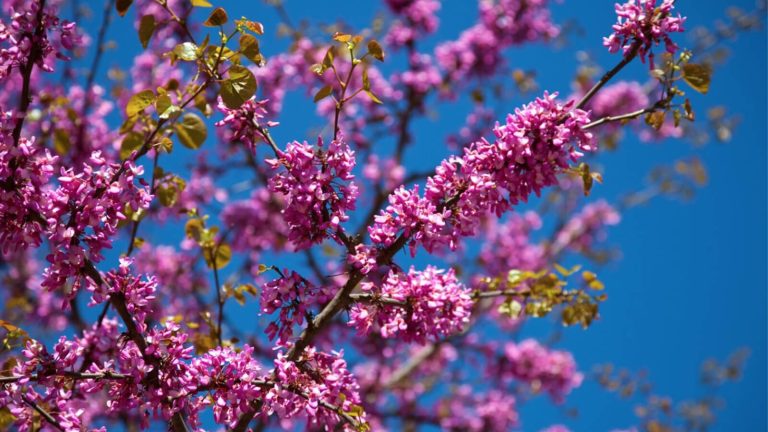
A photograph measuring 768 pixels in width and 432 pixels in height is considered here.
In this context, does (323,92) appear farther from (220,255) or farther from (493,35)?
(493,35)

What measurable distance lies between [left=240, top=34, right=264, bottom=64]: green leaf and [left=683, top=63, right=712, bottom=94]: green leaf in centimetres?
171

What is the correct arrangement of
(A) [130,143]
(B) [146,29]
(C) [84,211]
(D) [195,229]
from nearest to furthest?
(C) [84,211] → (B) [146,29] → (A) [130,143] → (D) [195,229]

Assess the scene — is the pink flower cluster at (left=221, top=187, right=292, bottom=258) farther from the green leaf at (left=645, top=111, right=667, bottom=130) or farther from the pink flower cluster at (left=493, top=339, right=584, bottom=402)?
the green leaf at (left=645, top=111, right=667, bottom=130)

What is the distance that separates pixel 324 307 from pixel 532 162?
1.00 meters

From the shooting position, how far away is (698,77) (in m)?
2.75

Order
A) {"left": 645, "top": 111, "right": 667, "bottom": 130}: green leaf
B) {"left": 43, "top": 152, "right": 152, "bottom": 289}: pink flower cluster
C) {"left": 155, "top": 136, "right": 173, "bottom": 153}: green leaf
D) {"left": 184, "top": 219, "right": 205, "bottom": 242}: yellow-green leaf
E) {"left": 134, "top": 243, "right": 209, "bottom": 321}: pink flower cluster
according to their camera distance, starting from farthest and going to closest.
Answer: {"left": 134, "top": 243, "right": 209, "bottom": 321}: pink flower cluster, {"left": 184, "top": 219, "right": 205, "bottom": 242}: yellow-green leaf, {"left": 155, "top": 136, "right": 173, "bottom": 153}: green leaf, {"left": 645, "top": 111, "right": 667, "bottom": 130}: green leaf, {"left": 43, "top": 152, "right": 152, "bottom": 289}: pink flower cluster

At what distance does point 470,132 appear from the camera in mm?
8031

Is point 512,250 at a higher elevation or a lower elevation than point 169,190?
higher

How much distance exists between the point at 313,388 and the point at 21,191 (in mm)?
1230

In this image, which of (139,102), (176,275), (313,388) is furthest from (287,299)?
(176,275)

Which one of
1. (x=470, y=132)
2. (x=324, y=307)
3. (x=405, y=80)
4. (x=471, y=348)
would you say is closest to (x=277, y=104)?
(x=405, y=80)

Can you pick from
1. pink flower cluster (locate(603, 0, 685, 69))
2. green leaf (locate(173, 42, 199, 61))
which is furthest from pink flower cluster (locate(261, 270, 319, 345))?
pink flower cluster (locate(603, 0, 685, 69))

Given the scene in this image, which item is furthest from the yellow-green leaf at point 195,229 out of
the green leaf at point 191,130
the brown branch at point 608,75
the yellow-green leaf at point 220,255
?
the brown branch at point 608,75

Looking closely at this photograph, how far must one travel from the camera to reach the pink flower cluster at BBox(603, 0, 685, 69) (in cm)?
256
